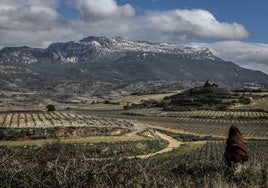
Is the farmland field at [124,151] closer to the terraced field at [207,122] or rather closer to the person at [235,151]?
the terraced field at [207,122]

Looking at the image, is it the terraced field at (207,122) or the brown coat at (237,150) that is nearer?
the brown coat at (237,150)

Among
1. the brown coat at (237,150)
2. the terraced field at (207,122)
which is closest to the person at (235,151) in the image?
the brown coat at (237,150)

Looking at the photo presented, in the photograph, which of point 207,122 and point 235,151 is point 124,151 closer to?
point 235,151

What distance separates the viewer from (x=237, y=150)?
16859mm

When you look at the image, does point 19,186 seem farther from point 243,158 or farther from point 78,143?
point 78,143

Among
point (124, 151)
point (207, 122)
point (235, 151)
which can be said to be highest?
point (235, 151)

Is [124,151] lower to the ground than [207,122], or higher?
higher

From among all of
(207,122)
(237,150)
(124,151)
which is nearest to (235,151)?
(237,150)

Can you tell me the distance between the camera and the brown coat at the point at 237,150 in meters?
16.6

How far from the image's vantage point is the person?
653 inches

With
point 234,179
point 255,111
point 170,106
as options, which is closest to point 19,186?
point 234,179

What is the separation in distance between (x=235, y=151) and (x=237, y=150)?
0.09m

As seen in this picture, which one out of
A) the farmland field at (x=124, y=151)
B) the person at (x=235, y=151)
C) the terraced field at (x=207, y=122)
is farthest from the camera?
the terraced field at (x=207, y=122)

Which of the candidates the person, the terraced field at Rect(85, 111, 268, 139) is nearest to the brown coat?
the person
